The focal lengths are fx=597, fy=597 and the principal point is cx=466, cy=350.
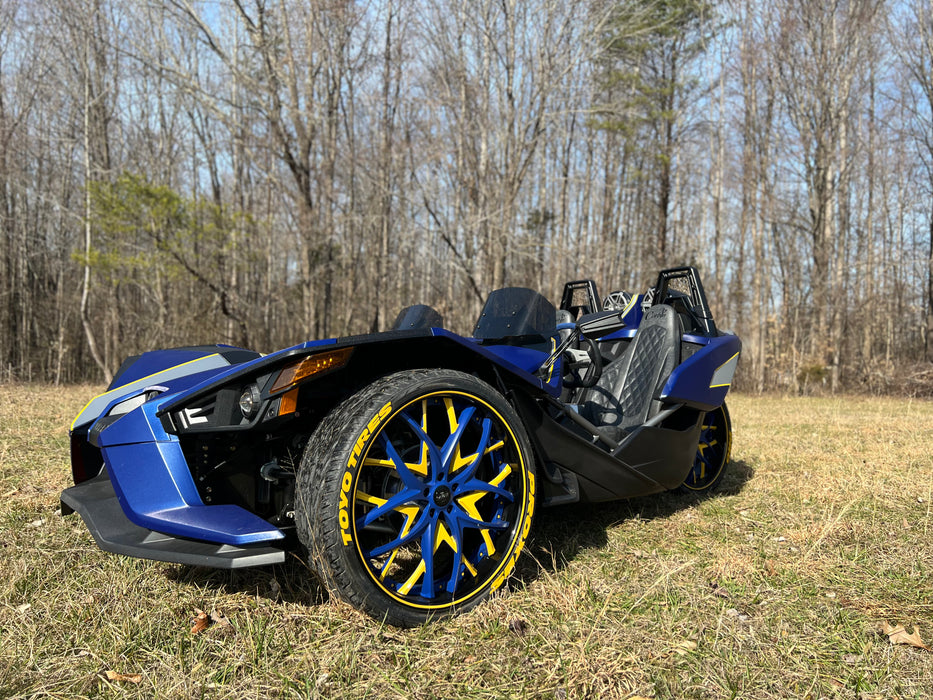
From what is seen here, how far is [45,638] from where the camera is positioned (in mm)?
1815

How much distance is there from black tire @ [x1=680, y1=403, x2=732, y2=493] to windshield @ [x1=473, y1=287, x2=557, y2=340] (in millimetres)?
1591

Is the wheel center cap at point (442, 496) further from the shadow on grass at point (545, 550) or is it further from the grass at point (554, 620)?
the shadow on grass at point (545, 550)

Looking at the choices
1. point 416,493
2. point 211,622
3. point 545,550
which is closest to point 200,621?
point 211,622

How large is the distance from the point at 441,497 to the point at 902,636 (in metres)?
1.56

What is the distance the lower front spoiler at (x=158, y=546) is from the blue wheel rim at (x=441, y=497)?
12.0 inches

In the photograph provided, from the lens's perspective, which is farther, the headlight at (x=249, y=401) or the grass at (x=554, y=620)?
the headlight at (x=249, y=401)

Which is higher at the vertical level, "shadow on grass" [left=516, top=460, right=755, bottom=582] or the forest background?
the forest background

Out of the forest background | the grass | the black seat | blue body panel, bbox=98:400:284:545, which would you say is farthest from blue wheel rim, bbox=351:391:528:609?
the forest background

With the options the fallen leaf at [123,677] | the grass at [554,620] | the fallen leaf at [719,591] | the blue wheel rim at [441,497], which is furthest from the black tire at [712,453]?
the fallen leaf at [123,677]

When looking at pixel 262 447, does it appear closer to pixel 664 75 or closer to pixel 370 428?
pixel 370 428

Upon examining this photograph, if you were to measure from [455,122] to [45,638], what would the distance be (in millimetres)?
13169

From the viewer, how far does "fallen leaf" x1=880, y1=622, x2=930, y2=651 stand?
189 centimetres

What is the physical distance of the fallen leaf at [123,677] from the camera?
1.63 m

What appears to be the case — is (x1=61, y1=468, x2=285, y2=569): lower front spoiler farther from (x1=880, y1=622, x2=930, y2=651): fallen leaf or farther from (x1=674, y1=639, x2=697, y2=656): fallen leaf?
(x1=880, y1=622, x2=930, y2=651): fallen leaf
